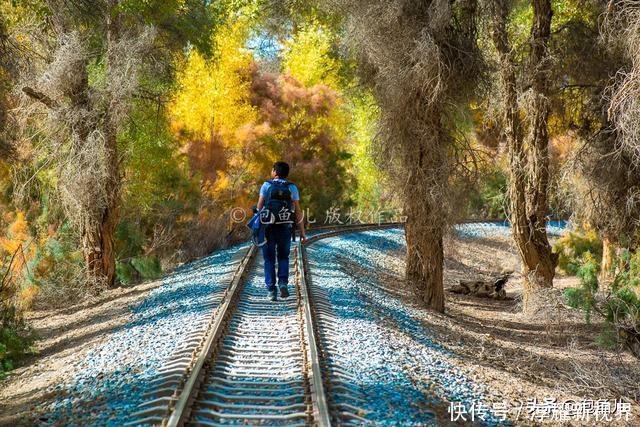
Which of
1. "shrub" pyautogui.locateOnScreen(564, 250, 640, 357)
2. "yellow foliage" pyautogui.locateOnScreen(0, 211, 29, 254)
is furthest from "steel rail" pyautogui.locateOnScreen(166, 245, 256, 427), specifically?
"yellow foliage" pyautogui.locateOnScreen(0, 211, 29, 254)

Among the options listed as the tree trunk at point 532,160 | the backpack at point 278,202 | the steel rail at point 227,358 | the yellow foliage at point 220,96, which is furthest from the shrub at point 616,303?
the yellow foliage at point 220,96

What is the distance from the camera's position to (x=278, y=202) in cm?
895

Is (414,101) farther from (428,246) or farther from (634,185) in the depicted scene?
(634,185)

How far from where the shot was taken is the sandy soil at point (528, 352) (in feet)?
23.5

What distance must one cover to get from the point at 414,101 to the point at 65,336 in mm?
6790

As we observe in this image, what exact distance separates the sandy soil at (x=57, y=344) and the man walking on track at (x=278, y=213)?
2356mm

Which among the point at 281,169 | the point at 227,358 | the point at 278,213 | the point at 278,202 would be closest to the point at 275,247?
the point at 278,213

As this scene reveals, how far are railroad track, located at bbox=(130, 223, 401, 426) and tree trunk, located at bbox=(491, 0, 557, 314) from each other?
611cm

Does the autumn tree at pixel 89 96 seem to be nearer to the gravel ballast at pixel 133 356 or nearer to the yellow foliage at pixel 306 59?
the gravel ballast at pixel 133 356

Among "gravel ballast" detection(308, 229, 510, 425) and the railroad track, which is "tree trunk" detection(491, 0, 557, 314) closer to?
"gravel ballast" detection(308, 229, 510, 425)

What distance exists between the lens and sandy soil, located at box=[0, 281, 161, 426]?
6.27m

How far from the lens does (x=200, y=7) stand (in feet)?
49.6

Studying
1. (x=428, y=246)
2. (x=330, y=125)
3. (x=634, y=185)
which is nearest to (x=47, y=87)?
(x=428, y=246)

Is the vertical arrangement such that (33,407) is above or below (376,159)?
below
